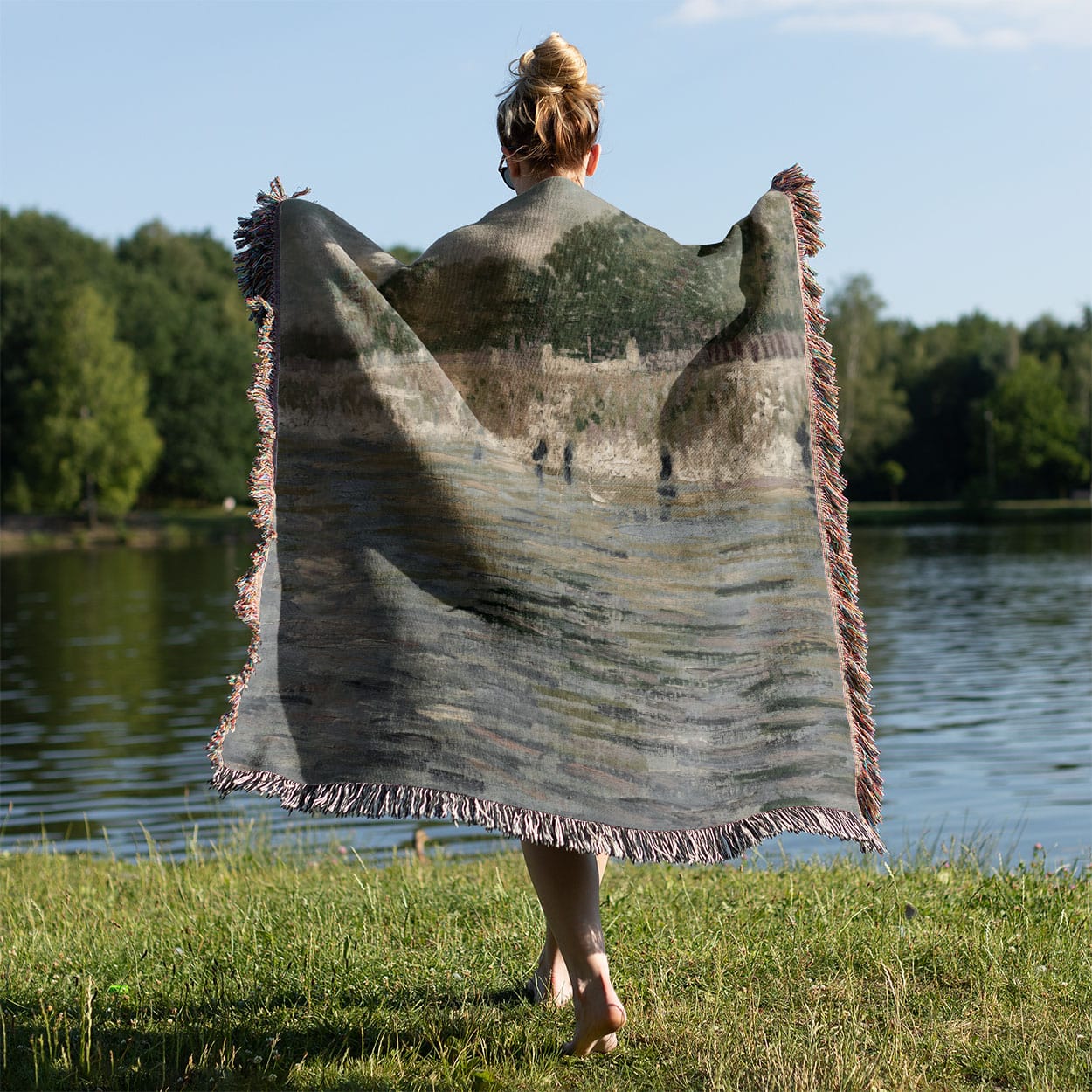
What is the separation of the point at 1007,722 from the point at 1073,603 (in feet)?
37.7

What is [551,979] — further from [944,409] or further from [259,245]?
[944,409]

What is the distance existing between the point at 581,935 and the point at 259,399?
1403 millimetres

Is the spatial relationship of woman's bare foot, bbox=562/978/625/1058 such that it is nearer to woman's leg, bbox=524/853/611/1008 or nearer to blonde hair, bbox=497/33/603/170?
woman's leg, bbox=524/853/611/1008

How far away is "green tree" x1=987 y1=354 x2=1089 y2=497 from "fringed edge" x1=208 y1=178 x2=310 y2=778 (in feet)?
226

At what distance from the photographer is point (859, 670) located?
3115 mm

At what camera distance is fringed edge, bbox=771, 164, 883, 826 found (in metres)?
3.09

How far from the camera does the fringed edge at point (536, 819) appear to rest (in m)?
2.87

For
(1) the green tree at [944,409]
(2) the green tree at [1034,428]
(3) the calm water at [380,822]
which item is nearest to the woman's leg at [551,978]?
(3) the calm water at [380,822]

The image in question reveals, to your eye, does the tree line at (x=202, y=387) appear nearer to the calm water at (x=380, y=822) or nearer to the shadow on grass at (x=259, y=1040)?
the calm water at (x=380, y=822)

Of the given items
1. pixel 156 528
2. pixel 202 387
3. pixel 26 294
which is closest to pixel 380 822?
pixel 156 528

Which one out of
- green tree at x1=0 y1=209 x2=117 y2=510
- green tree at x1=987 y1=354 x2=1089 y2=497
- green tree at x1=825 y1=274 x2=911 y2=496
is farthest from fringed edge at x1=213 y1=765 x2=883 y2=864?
green tree at x1=987 y1=354 x2=1089 y2=497

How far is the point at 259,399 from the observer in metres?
3.12

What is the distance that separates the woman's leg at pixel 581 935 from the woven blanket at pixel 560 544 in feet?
0.35

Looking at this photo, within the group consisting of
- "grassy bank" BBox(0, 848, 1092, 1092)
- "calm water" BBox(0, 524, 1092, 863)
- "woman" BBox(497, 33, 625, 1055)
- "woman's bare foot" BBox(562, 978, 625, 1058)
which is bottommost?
"calm water" BBox(0, 524, 1092, 863)
